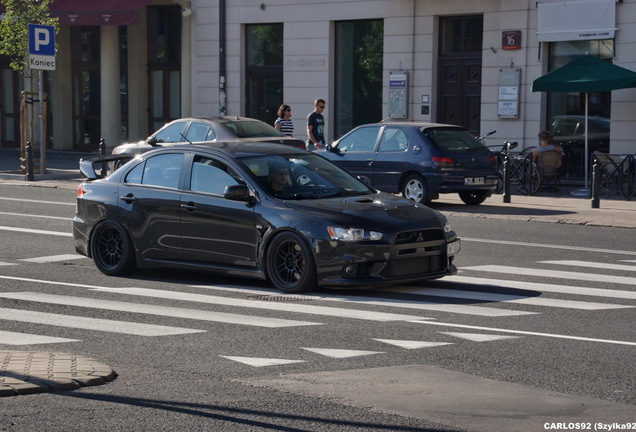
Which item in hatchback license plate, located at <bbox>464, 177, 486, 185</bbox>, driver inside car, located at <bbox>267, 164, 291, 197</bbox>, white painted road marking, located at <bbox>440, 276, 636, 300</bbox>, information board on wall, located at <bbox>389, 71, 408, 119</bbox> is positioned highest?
information board on wall, located at <bbox>389, 71, 408, 119</bbox>

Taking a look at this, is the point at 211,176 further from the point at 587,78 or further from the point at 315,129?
the point at 587,78

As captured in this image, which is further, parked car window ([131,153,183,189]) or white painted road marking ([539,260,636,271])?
white painted road marking ([539,260,636,271])

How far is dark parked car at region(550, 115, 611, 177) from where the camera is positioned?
26.8 meters

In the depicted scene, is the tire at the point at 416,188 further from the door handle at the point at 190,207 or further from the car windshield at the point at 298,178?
the door handle at the point at 190,207

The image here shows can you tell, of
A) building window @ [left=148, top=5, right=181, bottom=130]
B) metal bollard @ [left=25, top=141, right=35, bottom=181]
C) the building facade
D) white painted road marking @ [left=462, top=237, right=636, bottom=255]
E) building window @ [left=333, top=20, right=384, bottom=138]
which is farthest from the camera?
building window @ [left=148, top=5, right=181, bottom=130]

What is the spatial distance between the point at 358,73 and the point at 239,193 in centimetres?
2004

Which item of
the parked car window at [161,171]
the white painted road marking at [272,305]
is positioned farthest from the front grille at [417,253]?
the parked car window at [161,171]

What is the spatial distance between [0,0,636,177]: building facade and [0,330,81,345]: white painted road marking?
1946 centimetres

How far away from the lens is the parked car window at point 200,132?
72.9ft

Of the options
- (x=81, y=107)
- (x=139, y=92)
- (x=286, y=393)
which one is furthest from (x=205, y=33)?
(x=286, y=393)

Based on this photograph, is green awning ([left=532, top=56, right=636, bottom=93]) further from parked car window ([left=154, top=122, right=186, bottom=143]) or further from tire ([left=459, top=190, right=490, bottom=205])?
parked car window ([left=154, top=122, right=186, bottom=143])

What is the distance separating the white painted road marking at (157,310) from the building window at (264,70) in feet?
71.8

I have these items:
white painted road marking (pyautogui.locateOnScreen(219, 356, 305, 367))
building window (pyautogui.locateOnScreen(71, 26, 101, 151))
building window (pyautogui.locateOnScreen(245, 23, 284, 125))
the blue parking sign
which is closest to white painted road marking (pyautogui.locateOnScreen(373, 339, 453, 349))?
white painted road marking (pyautogui.locateOnScreen(219, 356, 305, 367))

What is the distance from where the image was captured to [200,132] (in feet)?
73.9
